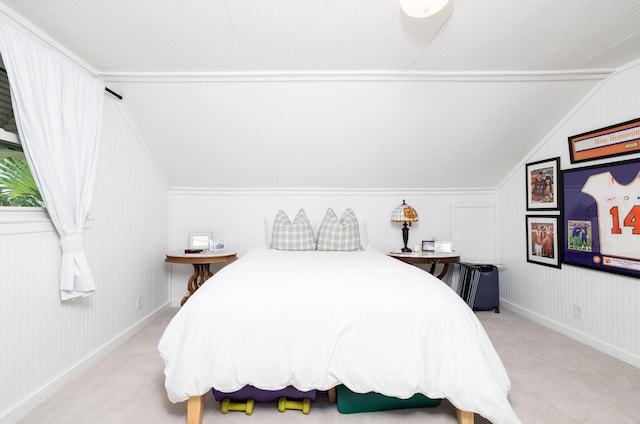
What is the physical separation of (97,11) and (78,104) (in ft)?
2.03

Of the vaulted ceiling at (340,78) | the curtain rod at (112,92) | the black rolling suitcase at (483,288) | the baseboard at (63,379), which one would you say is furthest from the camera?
the black rolling suitcase at (483,288)

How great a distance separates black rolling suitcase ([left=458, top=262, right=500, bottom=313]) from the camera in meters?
3.22

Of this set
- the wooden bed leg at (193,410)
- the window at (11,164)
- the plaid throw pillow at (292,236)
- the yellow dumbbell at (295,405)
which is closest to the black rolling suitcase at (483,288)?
the plaid throw pillow at (292,236)

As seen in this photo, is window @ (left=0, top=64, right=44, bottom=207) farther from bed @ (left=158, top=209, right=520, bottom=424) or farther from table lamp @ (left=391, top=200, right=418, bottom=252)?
table lamp @ (left=391, top=200, right=418, bottom=252)

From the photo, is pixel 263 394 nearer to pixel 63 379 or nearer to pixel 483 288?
pixel 63 379

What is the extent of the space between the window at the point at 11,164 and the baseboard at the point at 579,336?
4.13 metres

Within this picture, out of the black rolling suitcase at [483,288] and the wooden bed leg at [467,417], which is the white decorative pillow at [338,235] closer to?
the black rolling suitcase at [483,288]

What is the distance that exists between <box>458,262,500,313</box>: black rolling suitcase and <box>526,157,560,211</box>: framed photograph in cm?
81

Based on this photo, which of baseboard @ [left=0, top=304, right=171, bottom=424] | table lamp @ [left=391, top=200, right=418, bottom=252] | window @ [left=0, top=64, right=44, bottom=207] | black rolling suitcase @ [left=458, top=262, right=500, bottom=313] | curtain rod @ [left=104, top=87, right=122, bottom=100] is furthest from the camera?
table lamp @ [left=391, top=200, right=418, bottom=252]

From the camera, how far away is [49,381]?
1.73 metres

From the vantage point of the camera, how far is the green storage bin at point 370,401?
1.56 metres

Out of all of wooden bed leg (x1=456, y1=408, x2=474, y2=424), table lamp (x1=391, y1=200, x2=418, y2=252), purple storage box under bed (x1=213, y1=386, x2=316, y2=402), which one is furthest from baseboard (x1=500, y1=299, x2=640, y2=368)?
purple storage box under bed (x1=213, y1=386, x2=316, y2=402)

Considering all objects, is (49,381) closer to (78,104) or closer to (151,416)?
(151,416)

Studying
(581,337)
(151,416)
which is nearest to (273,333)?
(151,416)
